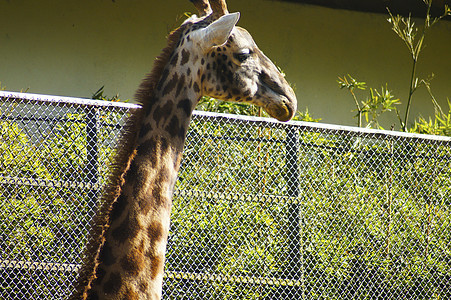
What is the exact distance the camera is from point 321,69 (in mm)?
7602

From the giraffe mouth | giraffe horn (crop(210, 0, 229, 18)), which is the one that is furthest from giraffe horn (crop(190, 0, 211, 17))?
the giraffe mouth

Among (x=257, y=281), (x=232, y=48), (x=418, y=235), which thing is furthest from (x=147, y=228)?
(x=418, y=235)

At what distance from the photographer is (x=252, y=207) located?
166 inches

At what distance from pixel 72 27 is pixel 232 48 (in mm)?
4368

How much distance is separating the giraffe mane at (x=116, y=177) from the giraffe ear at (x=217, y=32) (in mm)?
146

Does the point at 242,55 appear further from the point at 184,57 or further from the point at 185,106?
the point at 185,106

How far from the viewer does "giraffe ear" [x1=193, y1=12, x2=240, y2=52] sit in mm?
2535

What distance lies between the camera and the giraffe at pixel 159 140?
7.74 ft

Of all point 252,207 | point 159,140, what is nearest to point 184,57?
point 159,140

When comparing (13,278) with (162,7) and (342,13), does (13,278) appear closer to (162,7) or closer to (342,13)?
(162,7)

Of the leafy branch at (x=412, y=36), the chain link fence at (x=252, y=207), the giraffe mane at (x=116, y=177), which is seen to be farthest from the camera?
the leafy branch at (x=412, y=36)

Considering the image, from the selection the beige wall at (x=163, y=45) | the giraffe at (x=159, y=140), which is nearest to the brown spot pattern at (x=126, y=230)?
the giraffe at (x=159, y=140)

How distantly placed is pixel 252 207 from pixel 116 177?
1.88 meters

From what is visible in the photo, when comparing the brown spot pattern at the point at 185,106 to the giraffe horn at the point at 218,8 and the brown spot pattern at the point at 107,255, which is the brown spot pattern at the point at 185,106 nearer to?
the giraffe horn at the point at 218,8
